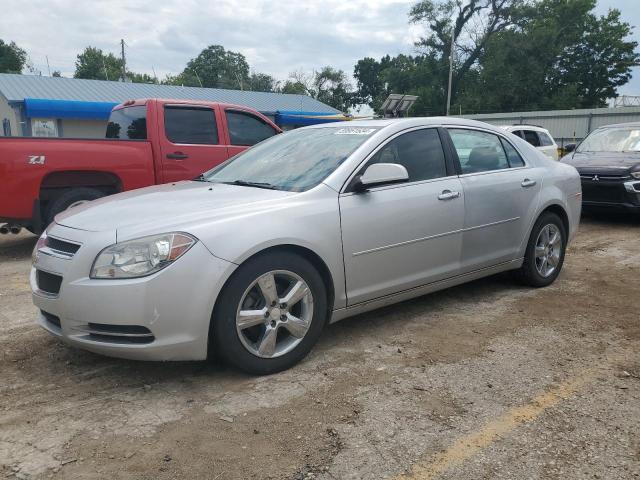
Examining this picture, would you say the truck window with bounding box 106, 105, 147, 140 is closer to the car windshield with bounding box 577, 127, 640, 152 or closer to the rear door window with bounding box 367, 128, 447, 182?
the rear door window with bounding box 367, 128, 447, 182

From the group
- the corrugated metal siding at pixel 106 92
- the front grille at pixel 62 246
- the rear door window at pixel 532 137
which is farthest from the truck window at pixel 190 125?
the corrugated metal siding at pixel 106 92

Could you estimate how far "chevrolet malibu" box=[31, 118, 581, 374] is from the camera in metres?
3.04

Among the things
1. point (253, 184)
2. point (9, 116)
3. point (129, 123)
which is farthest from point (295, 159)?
point (9, 116)

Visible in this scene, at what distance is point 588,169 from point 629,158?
68 centimetres

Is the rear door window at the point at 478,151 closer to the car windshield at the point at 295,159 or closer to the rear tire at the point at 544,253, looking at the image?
the rear tire at the point at 544,253

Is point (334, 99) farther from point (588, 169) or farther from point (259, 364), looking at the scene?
point (259, 364)

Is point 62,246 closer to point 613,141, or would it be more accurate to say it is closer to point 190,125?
point 190,125

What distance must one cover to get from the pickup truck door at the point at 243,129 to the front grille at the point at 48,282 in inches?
181

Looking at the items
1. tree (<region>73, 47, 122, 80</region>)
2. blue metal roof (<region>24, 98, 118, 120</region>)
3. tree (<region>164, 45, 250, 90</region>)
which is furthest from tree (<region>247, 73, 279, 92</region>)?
blue metal roof (<region>24, 98, 118, 120</region>)

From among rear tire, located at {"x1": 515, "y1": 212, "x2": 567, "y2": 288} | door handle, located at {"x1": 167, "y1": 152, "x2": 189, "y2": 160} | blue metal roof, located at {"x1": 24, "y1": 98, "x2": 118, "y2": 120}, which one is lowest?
rear tire, located at {"x1": 515, "y1": 212, "x2": 567, "y2": 288}

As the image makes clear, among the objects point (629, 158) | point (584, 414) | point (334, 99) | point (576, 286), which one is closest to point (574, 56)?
point (334, 99)

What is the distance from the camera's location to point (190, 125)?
755 centimetres

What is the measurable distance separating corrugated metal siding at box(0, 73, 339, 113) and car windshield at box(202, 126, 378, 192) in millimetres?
21747

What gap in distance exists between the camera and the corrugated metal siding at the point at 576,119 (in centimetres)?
2528
